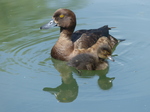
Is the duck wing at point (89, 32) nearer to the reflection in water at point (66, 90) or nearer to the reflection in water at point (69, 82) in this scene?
the reflection in water at point (69, 82)

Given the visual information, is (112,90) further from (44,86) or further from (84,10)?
(84,10)

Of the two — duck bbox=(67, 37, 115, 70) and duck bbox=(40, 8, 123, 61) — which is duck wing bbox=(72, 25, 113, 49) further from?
duck bbox=(67, 37, 115, 70)

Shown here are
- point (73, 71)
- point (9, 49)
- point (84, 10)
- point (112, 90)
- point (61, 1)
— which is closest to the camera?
point (112, 90)

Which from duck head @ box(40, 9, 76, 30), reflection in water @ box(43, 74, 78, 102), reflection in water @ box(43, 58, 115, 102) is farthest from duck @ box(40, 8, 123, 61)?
reflection in water @ box(43, 74, 78, 102)

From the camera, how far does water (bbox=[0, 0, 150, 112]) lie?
5836 mm

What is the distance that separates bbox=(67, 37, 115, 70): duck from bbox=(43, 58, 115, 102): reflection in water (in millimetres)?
98

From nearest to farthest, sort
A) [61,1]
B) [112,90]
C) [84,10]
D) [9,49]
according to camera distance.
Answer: [112,90], [9,49], [84,10], [61,1]

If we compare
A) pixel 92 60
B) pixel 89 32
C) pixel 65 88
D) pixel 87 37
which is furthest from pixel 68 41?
pixel 65 88

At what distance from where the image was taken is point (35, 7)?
10656 millimetres

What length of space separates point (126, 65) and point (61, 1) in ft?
14.7

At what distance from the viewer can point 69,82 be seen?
22.0 ft

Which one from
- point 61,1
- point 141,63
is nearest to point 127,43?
point 141,63

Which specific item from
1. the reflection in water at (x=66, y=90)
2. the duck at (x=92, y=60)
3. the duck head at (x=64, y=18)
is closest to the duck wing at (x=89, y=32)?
the duck head at (x=64, y=18)

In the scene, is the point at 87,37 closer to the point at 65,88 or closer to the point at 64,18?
the point at 64,18
